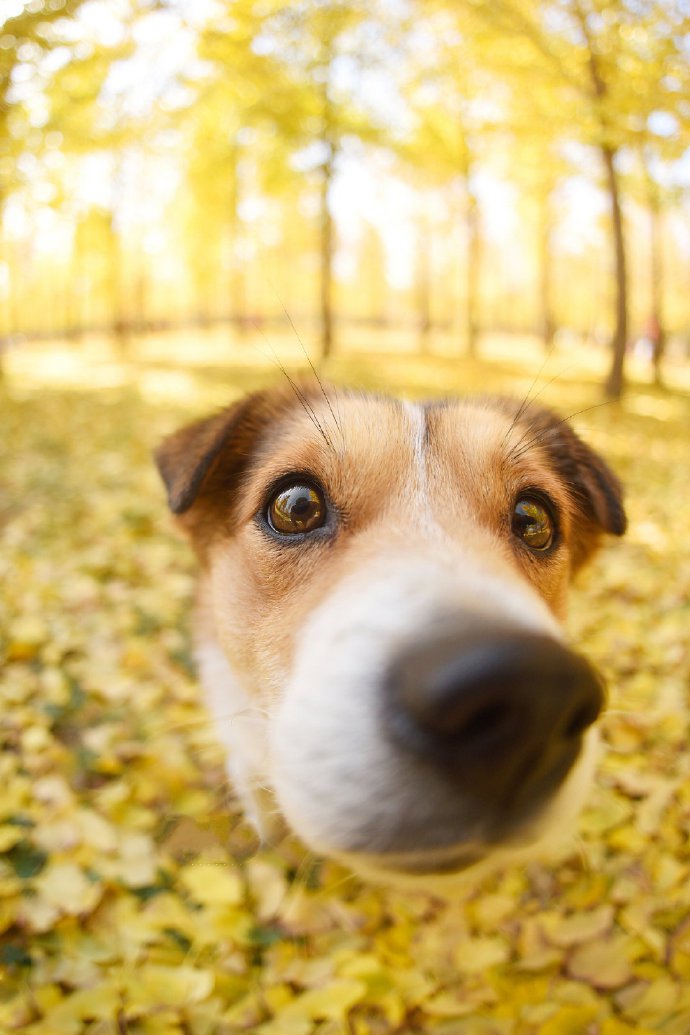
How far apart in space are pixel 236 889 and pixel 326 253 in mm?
17707

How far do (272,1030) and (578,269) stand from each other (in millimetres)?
57020

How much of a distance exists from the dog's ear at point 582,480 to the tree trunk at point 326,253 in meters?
16.2

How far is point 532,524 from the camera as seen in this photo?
8.05ft

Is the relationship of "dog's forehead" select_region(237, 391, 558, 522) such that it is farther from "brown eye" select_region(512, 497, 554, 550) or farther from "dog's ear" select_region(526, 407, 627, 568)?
"dog's ear" select_region(526, 407, 627, 568)

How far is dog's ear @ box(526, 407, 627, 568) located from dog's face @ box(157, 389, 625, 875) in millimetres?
10

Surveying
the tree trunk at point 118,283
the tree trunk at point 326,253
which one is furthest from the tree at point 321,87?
the tree trunk at point 118,283

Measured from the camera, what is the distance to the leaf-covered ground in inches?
96.7


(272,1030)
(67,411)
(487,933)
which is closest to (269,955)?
(272,1030)

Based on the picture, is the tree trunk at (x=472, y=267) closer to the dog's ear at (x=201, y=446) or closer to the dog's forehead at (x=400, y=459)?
the dog's ear at (x=201, y=446)

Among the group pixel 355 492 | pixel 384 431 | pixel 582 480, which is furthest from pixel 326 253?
pixel 355 492

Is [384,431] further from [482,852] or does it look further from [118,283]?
[118,283]

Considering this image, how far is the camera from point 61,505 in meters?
7.29

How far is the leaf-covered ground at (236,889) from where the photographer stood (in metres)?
2.46

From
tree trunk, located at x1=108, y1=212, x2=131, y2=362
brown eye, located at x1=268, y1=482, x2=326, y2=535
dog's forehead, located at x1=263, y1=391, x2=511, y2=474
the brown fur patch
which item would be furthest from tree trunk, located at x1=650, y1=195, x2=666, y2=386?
brown eye, located at x1=268, y1=482, x2=326, y2=535
